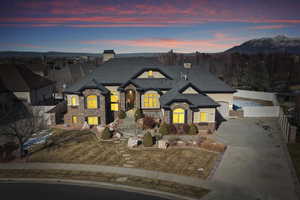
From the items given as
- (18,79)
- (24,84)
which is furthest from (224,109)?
(18,79)

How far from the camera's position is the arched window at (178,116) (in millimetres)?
29312

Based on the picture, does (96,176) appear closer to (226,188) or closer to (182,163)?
(182,163)

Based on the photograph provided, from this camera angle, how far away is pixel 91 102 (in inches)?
1265

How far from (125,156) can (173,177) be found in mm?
5999

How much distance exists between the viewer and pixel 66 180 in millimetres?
17750

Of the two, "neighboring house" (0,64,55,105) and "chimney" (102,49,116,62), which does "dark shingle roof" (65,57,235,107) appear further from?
"neighboring house" (0,64,55,105)

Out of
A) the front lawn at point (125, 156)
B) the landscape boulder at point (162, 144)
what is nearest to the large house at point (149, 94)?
the landscape boulder at point (162, 144)

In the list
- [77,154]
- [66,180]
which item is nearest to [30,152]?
[77,154]

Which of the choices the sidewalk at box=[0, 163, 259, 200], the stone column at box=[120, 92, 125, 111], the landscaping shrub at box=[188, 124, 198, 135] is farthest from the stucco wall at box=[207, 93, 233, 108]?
the sidewalk at box=[0, 163, 259, 200]

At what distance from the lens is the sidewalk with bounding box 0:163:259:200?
15.3m

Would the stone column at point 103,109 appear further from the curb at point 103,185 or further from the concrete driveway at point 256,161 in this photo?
the concrete driveway at point 256,161

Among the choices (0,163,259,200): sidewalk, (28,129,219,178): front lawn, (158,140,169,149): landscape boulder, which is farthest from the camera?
(158,140,169,149): landscape boulder

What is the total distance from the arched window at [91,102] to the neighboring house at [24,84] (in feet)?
47.7

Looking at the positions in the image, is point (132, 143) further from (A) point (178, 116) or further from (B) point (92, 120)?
(B) point (92, 120)
